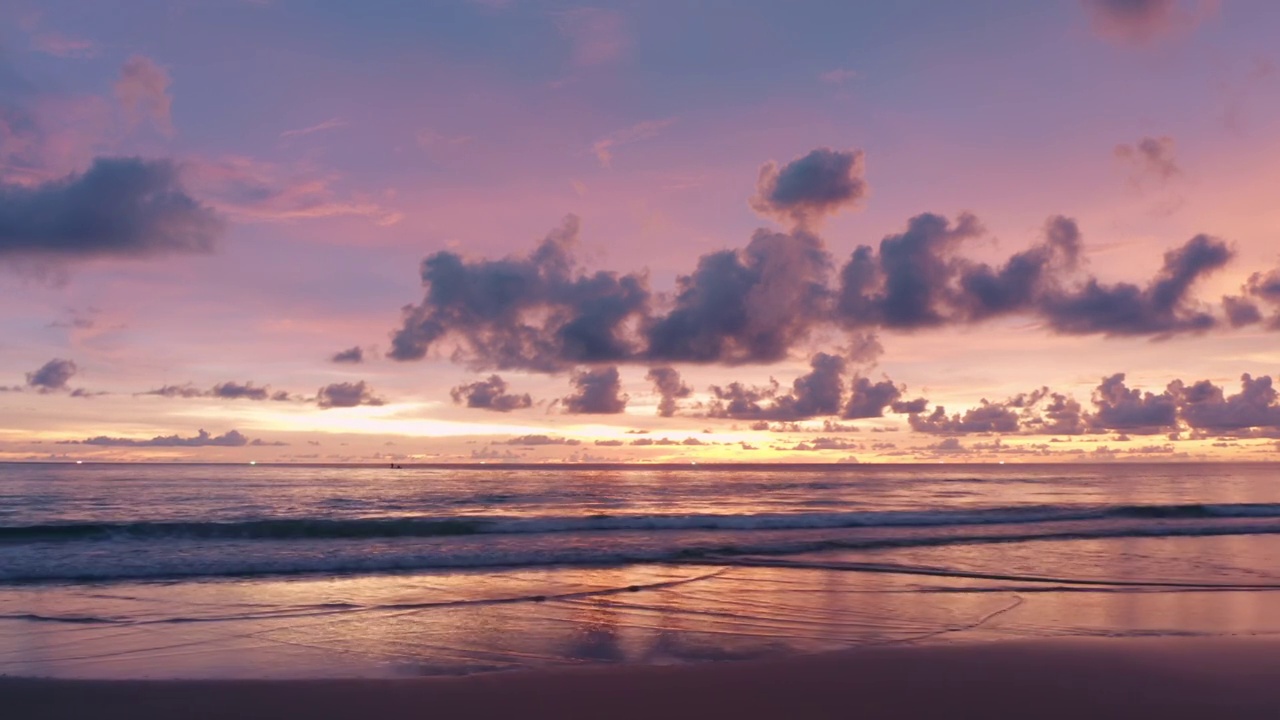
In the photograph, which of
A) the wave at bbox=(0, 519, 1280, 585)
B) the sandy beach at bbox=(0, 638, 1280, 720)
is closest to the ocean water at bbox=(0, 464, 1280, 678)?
the wave at bbox=(0, 519, 1280, 585)

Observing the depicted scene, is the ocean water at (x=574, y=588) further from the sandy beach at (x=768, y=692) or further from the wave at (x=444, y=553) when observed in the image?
the sandy beach at (x=768, y=692)

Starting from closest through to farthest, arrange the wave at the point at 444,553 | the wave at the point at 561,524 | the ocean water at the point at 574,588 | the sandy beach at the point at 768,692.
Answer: the sandy beach at the point at 768,692 → the ocean water at the point at 574,588 → the wave at the point at 444,553 → the wave at the point at 561,524

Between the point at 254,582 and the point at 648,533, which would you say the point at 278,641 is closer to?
the point at 254,582

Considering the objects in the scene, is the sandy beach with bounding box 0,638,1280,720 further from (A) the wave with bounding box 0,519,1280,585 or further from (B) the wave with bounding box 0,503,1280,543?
(B) the wave with bounding box 0,503,1280,543

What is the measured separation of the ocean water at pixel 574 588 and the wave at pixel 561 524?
0.71 feet

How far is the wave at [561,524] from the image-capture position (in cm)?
2659

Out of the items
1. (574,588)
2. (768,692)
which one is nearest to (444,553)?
(574,588)

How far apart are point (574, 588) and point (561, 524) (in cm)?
1529

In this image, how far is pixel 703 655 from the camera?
33.5 feet

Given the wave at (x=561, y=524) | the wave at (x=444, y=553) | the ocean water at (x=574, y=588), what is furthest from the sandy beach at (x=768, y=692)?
the wave at (x=561, y=524)

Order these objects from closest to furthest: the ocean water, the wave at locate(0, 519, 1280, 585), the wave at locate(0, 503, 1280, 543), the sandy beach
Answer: the sandy beach, the ocean water, the wave at locate(0, 519, 1280, 585), the wave at locate(0, 503, 1280, 543)

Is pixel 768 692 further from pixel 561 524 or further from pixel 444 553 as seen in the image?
pixel 561 524

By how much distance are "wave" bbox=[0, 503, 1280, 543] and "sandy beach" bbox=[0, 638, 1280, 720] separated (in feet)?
60.5

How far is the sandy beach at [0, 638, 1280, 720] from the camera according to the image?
805cm
